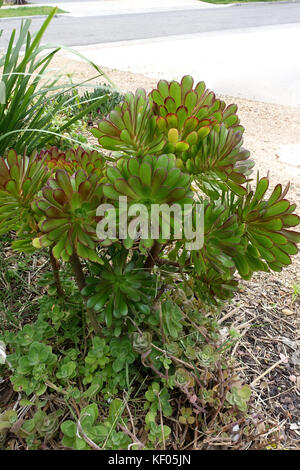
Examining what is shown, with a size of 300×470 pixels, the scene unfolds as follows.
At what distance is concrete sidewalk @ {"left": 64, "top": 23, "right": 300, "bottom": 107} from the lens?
6277 millimetres

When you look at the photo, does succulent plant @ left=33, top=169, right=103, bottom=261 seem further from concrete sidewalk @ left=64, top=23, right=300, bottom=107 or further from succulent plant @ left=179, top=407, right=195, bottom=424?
concrete sidewalk @ left=64, top=23, right=300, bottom=107

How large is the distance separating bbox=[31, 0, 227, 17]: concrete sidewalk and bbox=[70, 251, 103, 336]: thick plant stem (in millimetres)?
15166

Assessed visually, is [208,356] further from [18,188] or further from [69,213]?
[18,188]

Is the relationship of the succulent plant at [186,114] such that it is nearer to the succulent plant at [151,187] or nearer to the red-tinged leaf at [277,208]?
the succulent plant at [151,187]

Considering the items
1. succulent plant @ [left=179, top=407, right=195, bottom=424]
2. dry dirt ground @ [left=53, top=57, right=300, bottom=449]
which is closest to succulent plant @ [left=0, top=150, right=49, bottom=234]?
succulent plant @ [left=179, top=407, right=195, bottom=424]

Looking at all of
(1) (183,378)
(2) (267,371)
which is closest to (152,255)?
(1) (183,378)

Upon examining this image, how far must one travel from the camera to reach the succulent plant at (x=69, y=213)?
95cm

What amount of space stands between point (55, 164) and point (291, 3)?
21313mm

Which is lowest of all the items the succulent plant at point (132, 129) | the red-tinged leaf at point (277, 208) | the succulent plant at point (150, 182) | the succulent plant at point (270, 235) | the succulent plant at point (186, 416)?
the succulent plant at point (186, 416)

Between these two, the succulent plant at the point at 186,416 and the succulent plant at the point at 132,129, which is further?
the succulent plant at the point at 186,416

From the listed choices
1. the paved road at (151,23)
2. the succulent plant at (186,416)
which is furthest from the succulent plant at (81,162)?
the paved road at (151,23)

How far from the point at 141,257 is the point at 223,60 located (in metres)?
7.75

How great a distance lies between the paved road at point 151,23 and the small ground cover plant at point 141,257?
8806 mm
